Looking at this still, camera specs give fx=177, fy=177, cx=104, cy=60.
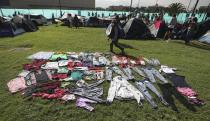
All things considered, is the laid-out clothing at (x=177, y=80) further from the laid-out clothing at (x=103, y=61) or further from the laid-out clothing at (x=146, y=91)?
the laid-out clothing at (x=103, y=61)

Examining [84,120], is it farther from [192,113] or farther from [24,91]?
[192,113]

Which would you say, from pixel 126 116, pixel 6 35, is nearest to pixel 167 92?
pixel 126 116

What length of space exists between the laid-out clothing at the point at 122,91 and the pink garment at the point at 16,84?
9.51 feet

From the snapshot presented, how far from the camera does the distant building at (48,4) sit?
63.0m

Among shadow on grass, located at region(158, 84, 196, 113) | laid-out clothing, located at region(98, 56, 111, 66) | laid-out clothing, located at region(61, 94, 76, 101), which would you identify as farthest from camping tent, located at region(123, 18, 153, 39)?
laid-out clothing, located at region(61, 94, 76, 101)

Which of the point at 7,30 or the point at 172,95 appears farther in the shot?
the point at 7,30

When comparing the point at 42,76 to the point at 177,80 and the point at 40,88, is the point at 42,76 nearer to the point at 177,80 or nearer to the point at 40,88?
the point at 40,88

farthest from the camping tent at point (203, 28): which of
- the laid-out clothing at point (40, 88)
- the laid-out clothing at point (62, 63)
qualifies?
the laid-out clothing at point (40, 88)

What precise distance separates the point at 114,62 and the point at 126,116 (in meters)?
4.04

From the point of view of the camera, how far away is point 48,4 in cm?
7225

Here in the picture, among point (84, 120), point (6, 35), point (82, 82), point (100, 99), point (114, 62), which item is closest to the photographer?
point (84, 120)

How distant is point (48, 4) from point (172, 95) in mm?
75048

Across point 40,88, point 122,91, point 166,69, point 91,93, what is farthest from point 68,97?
point 166,69

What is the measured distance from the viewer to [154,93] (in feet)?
19.3
